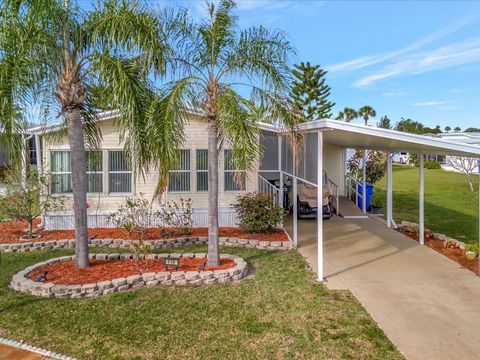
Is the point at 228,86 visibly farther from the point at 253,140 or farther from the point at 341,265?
the point at 341,265

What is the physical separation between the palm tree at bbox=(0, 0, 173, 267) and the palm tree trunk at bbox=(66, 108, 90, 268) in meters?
0.02

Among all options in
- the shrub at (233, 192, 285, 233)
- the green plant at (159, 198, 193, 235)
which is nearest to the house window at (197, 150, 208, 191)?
the green plant at (159, 198, 193, 235)

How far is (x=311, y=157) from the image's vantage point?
1212 cm

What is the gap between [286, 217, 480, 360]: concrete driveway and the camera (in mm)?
4371

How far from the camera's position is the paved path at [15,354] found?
4043mm

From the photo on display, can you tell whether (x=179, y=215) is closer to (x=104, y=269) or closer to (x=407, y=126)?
(x=104, y=269)

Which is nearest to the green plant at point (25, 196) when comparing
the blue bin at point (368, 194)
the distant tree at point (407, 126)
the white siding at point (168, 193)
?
the white siding at point (168, 193)

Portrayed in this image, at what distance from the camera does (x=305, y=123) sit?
6621 mm

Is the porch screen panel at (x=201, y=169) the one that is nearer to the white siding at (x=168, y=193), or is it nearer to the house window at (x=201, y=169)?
the house window at (x=201, y=169)

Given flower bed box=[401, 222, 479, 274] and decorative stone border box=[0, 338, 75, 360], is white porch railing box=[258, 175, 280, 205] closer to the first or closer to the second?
flower bed box=[401, 222, 479, 274]

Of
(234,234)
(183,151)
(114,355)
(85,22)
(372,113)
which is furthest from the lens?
(372,113)

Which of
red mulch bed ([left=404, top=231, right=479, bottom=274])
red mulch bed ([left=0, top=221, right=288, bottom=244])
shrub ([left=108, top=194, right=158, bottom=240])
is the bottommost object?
red mulch bed ([left=404, top=231, right=479, bottom=274])

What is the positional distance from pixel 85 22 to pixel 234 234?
594cm

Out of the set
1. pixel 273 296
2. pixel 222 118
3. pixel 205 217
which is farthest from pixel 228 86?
pixel 205 217
